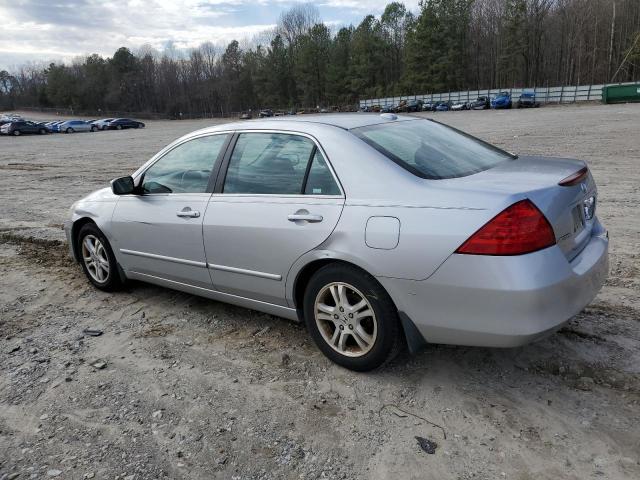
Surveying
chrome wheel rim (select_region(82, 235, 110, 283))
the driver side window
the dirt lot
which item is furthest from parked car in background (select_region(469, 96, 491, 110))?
the driver side window

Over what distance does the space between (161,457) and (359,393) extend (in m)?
1.19

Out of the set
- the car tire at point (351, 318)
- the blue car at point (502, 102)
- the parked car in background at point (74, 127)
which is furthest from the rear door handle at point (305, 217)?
the parked car in background at point (74, 127)

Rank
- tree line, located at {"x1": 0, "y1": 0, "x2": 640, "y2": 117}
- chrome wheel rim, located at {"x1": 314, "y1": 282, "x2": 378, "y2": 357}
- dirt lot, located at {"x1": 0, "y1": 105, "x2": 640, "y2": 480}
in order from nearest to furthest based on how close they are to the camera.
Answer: dirt lot, located at {"x1": 0, "y1": 105, "x2": 640, "y2": 480} → chrome wheel rim, located at {"x1": 314, "y1": 282, "x2": 378, "y2": 357} → tree line, located at {"x1": 0, "y1": 0, "x2": 640, "y2": 117}

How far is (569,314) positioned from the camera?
286 cm

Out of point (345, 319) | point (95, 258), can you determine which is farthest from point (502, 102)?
point (345, 319)

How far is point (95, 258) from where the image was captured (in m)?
5.21

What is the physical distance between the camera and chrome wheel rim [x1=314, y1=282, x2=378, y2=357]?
324cm

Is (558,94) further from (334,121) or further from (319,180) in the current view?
(319,180)

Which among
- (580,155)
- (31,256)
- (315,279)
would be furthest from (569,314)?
(580,155)

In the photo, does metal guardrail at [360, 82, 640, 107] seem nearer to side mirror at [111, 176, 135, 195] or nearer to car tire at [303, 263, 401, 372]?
side mirror at [111, 176, 135, 195]

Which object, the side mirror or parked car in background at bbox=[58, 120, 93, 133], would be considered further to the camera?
parked car in background at bbox=[58, 120, 93, 133]

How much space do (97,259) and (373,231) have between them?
10.9 ft

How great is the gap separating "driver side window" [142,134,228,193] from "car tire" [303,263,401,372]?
4.47 ft

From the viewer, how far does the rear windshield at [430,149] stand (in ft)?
10.7
